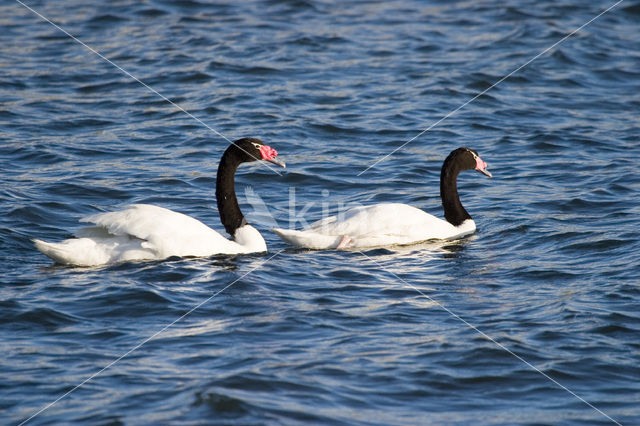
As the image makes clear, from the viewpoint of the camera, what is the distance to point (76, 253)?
9914 mm

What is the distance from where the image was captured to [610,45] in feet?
73.6

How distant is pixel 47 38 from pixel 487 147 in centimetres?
1049

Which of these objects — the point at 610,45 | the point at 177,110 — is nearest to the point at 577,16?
the point at 610,45

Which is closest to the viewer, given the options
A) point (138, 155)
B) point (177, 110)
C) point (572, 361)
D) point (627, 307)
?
point (572, 361)

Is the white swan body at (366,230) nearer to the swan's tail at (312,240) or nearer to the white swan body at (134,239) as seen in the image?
the swan's tail at (312,240)

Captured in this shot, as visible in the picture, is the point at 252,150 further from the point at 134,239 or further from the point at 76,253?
the point at 76,253

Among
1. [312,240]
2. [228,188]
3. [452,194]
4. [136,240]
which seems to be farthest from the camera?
[452,194]

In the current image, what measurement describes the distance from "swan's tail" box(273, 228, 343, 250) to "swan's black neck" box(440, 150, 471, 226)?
6.17 ft

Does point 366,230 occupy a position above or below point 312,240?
above

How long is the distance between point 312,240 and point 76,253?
2.59 meters

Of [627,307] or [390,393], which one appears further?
[627,307]

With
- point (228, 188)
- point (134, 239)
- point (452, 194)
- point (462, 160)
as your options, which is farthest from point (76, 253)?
point (462, 160)

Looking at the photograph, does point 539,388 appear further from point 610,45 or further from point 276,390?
point 610,45

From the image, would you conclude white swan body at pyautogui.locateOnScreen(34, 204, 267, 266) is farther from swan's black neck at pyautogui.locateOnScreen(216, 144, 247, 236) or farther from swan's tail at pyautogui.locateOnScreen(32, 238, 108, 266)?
swan's black neck at pyautogui.locateOnScreen(216, 144, 247, 236)
